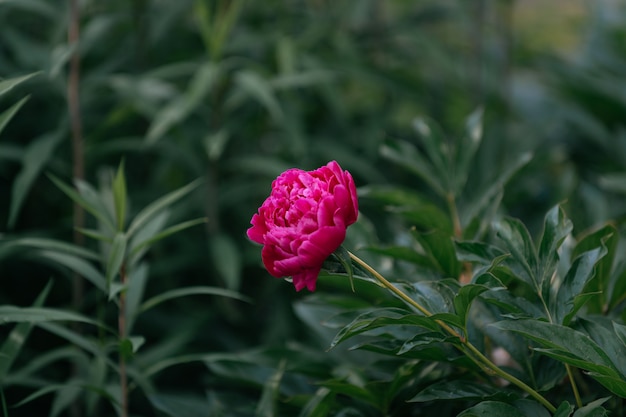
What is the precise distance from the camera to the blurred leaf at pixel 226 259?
144cm

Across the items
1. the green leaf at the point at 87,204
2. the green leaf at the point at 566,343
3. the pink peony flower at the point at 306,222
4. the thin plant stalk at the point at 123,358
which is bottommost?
the thin plant stalk at the point at 123,358

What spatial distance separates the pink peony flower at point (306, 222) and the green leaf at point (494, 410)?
8.8 inches

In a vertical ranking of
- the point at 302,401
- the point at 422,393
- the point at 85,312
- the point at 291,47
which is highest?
the point at 291,47

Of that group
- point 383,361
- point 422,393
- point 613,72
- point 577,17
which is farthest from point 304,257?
point 577,17

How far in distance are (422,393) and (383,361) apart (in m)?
0.17

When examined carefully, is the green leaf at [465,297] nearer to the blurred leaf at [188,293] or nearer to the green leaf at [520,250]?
the green leaf at [520,250]

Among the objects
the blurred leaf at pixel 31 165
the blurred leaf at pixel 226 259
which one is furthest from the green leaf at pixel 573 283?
the blurred leaf at pixel 31 165

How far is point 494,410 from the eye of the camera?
791mm

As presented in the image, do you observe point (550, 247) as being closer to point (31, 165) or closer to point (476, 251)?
point (476, 251)

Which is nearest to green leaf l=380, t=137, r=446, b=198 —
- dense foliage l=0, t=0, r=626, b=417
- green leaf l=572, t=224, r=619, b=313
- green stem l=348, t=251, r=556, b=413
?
dense foliage l=0, t=0, r=626, b=417

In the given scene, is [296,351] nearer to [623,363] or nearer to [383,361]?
[383,361]

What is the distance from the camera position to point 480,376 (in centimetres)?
91

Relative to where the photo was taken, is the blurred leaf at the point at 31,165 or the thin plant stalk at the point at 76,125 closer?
the blurred leaf at the point at 31,165

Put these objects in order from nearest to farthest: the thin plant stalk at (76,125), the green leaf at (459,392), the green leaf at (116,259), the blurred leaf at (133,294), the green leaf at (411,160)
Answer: the green leaf at (459,392) → the green leaf at (116,259) → the blurred leaf at (133,294) → the green leaf at (411,160) → the thin plant stalk at (76,125)
